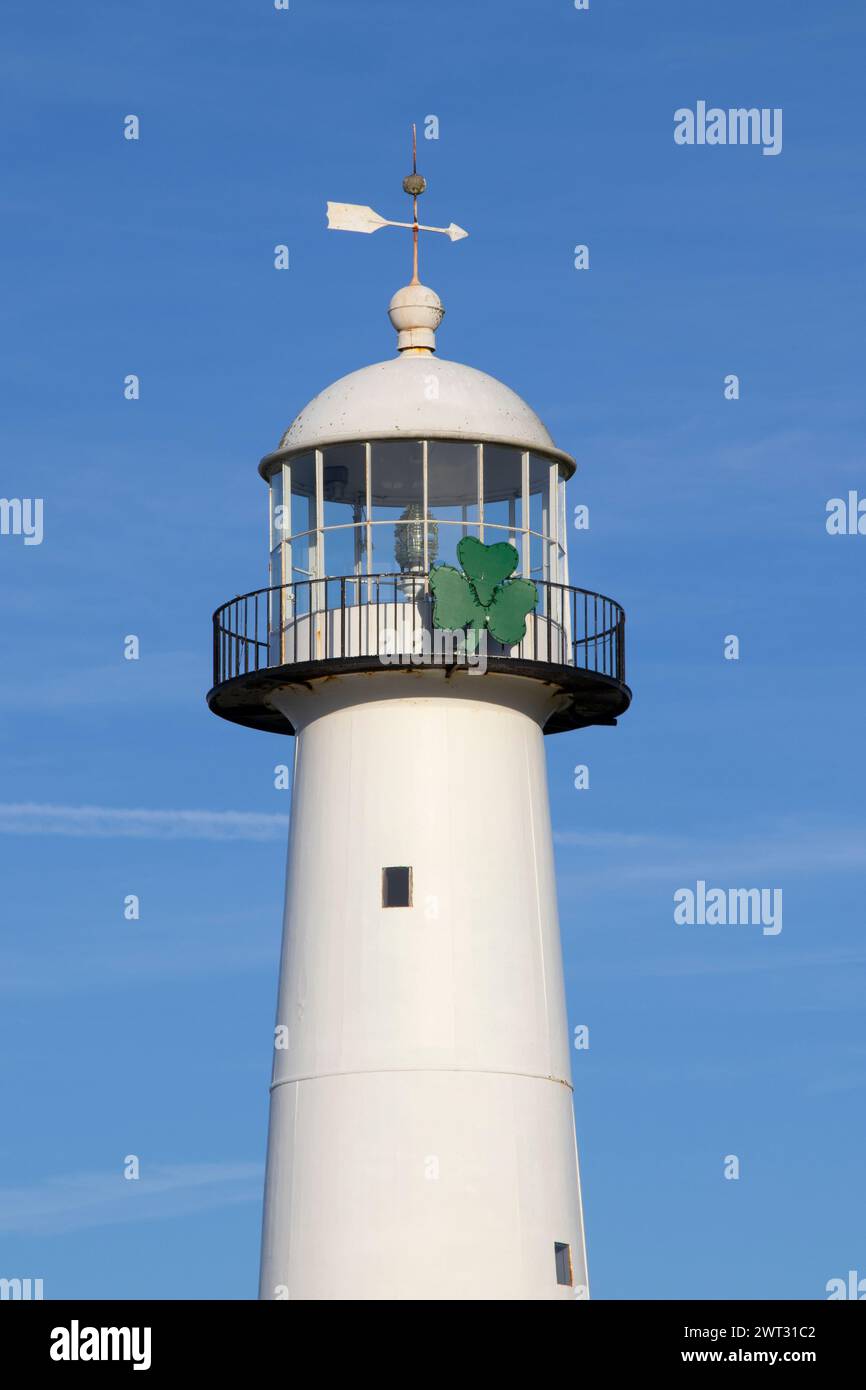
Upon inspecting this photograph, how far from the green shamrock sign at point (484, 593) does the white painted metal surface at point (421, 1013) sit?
1.02m

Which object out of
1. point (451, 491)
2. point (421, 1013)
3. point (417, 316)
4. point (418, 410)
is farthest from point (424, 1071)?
point (417, 316)

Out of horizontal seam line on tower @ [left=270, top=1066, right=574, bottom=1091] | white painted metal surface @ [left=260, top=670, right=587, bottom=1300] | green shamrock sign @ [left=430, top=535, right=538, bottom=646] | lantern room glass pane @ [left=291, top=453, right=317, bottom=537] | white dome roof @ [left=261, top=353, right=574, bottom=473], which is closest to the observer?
white painted metal surface @ [left=260, top=670, right=587, bottom=1300]

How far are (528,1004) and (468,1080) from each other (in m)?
1.47

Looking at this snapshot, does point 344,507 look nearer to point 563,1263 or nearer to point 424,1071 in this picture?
point 424,1071

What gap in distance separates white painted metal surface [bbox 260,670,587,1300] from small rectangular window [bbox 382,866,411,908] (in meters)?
0.12

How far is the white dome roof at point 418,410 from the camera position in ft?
171

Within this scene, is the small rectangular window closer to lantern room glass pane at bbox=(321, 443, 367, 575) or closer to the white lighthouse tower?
the white lighthouse tower

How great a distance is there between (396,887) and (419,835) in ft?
2.50

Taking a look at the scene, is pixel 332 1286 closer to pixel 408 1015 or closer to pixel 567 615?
pixel 408 1015

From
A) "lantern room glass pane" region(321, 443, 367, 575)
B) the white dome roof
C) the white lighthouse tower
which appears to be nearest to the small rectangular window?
the white lighthouse tower

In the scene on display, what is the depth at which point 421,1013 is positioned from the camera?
50.8 meters

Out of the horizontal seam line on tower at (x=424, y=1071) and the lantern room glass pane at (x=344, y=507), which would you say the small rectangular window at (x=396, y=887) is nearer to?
the horizontal seam line on tower at (x=424, y=1071)

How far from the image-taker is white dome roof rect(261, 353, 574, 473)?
5206cm
